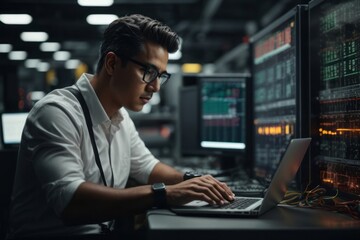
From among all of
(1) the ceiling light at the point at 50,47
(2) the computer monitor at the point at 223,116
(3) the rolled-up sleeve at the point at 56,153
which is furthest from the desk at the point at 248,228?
(1) the ceiling light at the point at 50,47

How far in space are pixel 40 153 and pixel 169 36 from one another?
644 mm

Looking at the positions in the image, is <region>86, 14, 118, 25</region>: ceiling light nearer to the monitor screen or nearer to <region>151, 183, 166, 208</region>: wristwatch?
the monitor screen

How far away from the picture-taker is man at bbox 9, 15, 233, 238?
Answer: 1.37 metres

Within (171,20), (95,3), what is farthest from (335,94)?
(171,20)

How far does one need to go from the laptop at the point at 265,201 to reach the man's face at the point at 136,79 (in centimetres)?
47

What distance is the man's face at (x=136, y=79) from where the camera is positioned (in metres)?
1.67

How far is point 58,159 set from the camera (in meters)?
1.39

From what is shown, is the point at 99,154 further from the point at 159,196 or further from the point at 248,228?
the point at 248,228

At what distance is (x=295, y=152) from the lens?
58.2 inches

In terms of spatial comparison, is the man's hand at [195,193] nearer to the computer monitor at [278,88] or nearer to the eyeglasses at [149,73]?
the eyeglasses at [149,73]

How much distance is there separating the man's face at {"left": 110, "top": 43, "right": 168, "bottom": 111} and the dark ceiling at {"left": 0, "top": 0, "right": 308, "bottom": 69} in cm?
362

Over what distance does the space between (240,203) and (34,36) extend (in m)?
8.22

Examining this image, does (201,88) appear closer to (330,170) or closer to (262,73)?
(262,73)

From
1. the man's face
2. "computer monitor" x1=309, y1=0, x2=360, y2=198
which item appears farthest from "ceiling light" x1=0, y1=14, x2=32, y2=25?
"computer monitor" x1=309, y1=0, x2=360, y2=198
